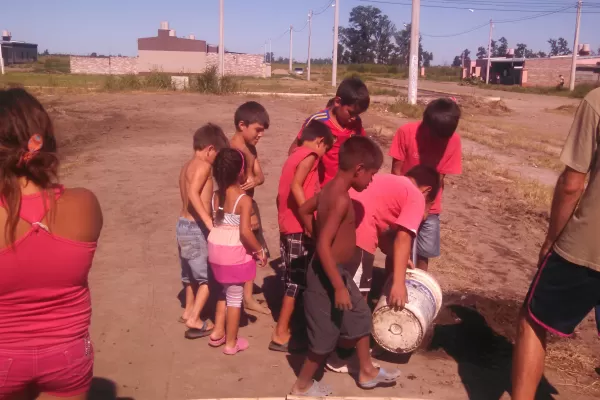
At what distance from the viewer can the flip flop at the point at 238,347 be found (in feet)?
13.9

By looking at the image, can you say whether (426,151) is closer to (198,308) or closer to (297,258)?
(297,258)

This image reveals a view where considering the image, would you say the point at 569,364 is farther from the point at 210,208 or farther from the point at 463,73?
the point at 463,73

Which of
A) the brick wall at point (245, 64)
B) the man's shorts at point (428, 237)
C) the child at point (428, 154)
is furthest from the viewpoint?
the brick wall at point (245, 64)

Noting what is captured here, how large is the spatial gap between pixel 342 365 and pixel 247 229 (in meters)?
1.10

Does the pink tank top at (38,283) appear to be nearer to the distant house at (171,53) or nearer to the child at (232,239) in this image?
the child at (232,239)

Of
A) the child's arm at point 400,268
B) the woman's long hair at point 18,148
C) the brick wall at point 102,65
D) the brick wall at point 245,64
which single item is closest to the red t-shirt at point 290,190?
the child's arm at point 400,268

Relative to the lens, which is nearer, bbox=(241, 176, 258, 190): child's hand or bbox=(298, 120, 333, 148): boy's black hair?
bbox=(298, 120, 333, 148): boy's black hair

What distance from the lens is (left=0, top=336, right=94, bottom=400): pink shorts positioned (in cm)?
220

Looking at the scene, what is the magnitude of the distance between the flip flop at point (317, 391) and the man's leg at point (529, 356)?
109 cm

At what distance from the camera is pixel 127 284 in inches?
215

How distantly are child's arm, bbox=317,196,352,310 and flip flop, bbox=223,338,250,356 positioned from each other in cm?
111

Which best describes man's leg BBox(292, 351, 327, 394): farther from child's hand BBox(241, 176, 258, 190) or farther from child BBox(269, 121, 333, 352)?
child's hand BBox(241, 176, 258, 190)

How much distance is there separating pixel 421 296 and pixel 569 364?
1.19 m

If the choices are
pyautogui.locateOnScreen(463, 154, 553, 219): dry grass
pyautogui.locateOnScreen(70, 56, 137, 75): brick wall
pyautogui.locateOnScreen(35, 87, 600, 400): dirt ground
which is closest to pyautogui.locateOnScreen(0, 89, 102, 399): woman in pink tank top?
pyautogui.locateOnScreen(35, 87, 600, 400): dirt ground
